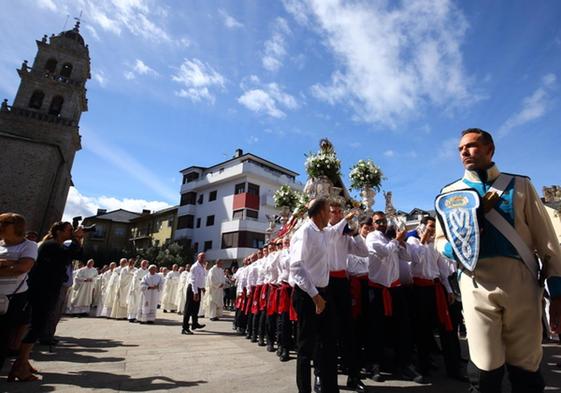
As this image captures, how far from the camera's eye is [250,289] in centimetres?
922

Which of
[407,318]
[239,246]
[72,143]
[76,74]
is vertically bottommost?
[407,318]

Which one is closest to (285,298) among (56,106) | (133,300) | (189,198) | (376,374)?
(376,374)

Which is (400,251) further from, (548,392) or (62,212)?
(62,212)

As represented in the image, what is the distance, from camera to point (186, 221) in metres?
43.1

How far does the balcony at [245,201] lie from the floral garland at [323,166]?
28851 millimetres

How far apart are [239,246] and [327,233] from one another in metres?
32.3

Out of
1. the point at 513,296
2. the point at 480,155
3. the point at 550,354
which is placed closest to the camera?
the point at 513,296

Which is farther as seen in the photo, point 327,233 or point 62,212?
point 62,212

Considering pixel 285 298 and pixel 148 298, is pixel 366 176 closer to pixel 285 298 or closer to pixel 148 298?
pixel 285 298

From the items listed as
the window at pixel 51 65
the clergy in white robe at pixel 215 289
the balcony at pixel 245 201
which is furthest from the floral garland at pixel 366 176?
the window at pixel 51 65

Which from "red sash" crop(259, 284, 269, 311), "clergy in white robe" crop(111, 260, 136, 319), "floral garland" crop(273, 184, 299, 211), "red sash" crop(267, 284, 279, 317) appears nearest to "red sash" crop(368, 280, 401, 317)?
"red sash" crop(267, 284, 279, 317)

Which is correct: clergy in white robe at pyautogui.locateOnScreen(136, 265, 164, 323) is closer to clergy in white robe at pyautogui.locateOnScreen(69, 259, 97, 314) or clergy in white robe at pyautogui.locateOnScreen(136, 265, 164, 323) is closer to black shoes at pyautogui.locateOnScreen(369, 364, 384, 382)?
clergy in white robe at pyautogui.locateOnScreen(69, 259, 97, 314)

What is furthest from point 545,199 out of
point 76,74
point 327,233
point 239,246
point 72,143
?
point 76,74

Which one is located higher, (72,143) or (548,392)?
(72,143)
